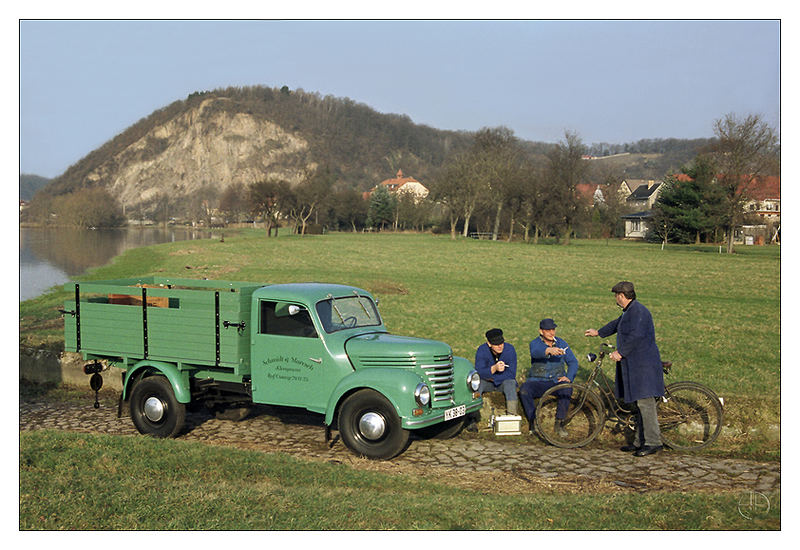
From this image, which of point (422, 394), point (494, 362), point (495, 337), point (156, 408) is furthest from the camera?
point (494, 362)

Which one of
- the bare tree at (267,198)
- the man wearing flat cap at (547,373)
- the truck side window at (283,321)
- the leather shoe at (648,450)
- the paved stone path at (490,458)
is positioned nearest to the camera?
the paved stone path at (490,458)

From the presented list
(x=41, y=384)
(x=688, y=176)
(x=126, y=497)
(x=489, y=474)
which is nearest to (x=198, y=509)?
(x=126, y=497)

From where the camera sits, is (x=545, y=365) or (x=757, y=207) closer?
(x=545, y=365)

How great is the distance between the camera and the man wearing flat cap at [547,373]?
30.9ft

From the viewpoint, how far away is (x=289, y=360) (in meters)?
9.12

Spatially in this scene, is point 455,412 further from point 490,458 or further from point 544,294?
point 544,294

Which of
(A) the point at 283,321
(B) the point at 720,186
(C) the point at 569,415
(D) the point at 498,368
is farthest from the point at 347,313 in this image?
(B) the point at 720,186

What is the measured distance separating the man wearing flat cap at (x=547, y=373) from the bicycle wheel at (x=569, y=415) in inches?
0.6

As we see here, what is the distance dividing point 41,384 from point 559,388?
9.54 meters

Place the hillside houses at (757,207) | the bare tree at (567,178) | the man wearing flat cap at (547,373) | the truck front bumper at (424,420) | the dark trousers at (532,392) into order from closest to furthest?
the truck front bumper at (424,420)
the man wearing flat cap at (547,373)
the dark trousers at (532,392)
the hillside houses at (757,207)
the bare tree at (567,178)

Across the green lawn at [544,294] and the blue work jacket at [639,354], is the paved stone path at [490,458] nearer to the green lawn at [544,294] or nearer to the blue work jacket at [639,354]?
the blue work jacket at [639,354]

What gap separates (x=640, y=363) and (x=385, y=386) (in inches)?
125

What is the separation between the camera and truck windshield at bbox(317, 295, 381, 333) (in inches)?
364

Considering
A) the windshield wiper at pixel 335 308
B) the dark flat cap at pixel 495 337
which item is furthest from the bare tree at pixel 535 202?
the windshield wiper at pixel 335 308
